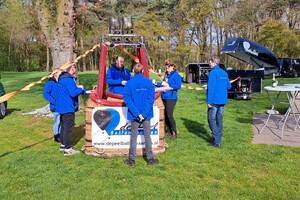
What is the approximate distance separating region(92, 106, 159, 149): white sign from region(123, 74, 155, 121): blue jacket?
0.67m

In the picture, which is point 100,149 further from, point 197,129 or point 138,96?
point 197,129

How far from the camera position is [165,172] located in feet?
17.1

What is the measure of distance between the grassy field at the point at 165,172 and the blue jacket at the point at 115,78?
1339 millimetres

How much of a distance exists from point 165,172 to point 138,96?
1.25 m

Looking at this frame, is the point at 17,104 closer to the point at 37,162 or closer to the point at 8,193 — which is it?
the point at 37,162

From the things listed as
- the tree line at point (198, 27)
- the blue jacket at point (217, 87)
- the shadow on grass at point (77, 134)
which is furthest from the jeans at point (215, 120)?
the tree line at point (198, 27)

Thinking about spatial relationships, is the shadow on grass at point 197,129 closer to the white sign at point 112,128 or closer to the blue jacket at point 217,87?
the blue jacket at point 217,87

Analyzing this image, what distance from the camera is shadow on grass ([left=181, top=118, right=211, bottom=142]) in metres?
7.51

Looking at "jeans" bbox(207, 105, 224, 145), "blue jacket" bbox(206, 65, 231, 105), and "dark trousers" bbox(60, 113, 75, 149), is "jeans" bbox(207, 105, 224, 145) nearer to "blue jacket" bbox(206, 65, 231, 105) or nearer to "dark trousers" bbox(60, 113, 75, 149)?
"blue jacket" bbox(206, 65, 231, 105)

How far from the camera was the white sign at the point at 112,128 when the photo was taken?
5.88 m

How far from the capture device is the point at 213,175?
16.7 feet

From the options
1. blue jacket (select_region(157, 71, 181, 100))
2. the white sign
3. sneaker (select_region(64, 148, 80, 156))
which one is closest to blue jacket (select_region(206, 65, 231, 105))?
blue jacket (select_region(157, 71, 181, 100))

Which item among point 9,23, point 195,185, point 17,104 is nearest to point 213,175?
point 195,185

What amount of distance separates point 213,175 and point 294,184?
3.71 ft
